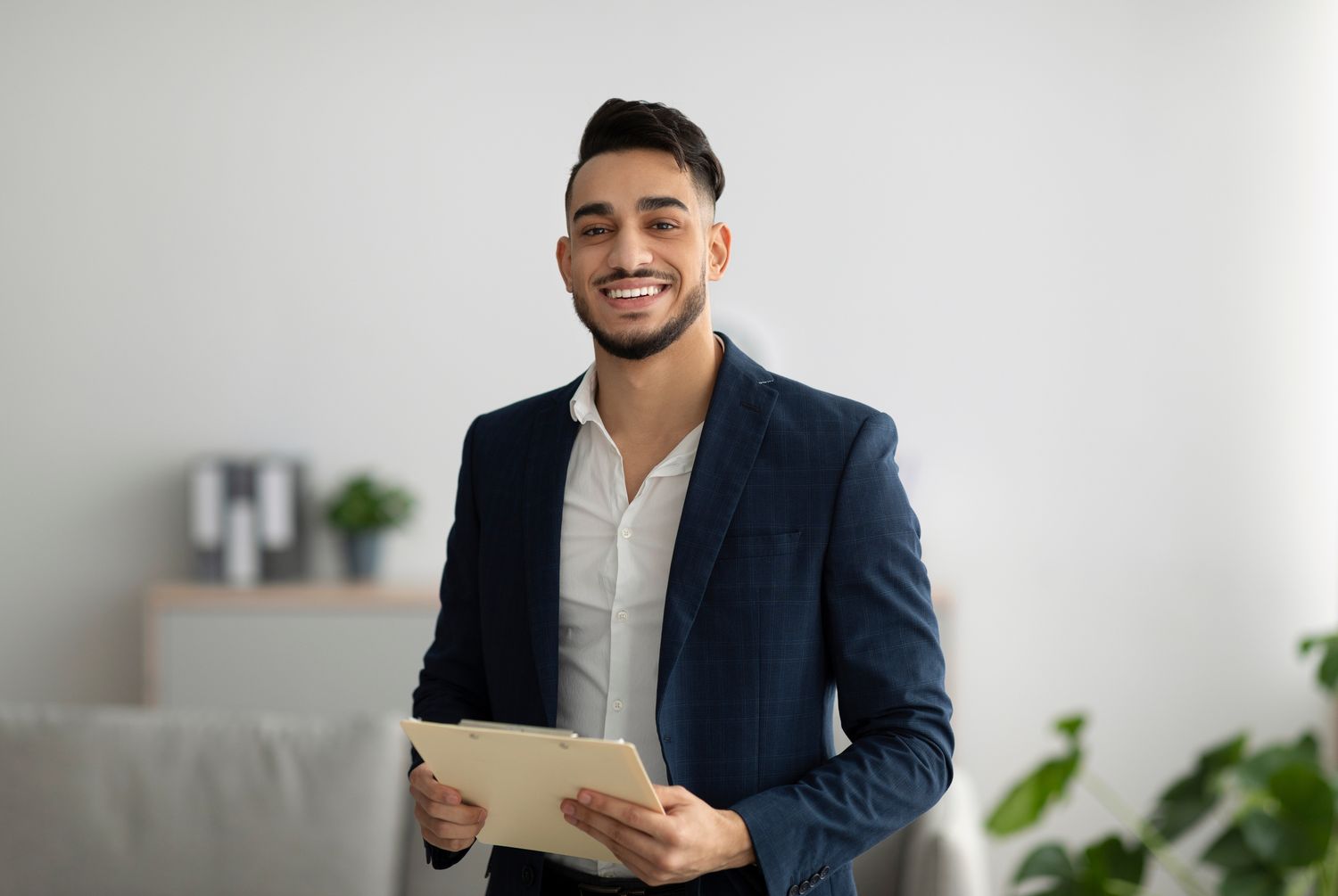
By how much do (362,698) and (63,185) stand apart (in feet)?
6.72

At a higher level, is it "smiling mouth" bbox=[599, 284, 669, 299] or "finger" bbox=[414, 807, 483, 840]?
"smiling mouth" bbox=[599, 284, 669, 299]

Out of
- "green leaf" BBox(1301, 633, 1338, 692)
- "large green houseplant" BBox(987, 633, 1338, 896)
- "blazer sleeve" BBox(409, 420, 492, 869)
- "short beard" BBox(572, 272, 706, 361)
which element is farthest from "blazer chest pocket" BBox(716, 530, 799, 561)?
"green leaf" BBox(1301, 633, 1338, 692)

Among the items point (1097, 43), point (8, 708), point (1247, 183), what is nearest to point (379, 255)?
point (8, 708)

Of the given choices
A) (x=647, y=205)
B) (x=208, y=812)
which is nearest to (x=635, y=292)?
(x=647, y=205)

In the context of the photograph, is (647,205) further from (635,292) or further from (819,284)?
(819,284)

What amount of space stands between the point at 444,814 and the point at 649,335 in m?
0.58

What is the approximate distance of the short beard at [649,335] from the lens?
1505 millimetres

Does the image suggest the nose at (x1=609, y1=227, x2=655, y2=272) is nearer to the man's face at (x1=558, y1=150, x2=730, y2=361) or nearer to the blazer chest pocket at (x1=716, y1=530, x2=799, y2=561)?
the man's face at (x1=558, y1=150, x2=730, y2=361)

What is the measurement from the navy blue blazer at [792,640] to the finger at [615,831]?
0.44 feet

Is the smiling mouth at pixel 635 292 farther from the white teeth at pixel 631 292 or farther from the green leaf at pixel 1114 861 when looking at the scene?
the green leaf at pixel 1114 861

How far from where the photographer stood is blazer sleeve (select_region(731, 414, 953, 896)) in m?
1.39

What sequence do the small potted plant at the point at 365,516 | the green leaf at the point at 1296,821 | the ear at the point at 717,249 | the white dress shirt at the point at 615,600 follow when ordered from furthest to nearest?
the small potted plant at the point at 365,516 → the ear at the point at 717,249 → the white dress shirt at the point at 615,600 → the green leaf at the point at 1296,821

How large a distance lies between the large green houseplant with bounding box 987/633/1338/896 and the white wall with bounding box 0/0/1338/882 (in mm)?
2576

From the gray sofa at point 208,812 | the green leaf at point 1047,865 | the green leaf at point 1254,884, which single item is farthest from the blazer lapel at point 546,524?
the gray sofa at point 208,812
